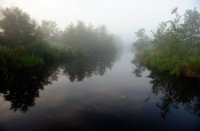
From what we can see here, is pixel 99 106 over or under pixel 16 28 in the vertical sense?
under

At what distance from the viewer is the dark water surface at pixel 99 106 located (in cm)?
1314

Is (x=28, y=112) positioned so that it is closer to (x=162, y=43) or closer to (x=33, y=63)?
(x=33, y=63)

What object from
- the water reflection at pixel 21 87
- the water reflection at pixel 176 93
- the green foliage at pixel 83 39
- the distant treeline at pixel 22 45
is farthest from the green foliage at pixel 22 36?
the green foliage at pixel 83 39

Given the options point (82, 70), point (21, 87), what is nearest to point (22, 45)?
point (82, 70)

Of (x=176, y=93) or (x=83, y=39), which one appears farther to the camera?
(x=83, y=39)

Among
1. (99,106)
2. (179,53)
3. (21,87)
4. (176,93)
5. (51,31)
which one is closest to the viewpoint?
(99,106)

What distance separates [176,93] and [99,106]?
8603mm

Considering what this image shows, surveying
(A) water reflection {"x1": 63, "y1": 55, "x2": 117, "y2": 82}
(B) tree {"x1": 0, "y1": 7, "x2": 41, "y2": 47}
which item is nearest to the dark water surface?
(A) water reflection {"x1": 63, "y1": 55, "x2": 117, "y2": 82}

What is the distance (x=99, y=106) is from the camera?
1670 cm

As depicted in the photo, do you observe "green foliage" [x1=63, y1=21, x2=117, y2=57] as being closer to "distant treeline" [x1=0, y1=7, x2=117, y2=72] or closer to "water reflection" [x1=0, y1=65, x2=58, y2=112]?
"distant treeline" [x1=0, y1=7, x2=117, y2=72]

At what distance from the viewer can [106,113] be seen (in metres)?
15.2

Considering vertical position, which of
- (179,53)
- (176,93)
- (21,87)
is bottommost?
(176,93)

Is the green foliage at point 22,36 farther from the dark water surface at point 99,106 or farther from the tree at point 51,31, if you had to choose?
the tree at point 51,31

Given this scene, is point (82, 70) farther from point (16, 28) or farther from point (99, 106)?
point (99, 106)
